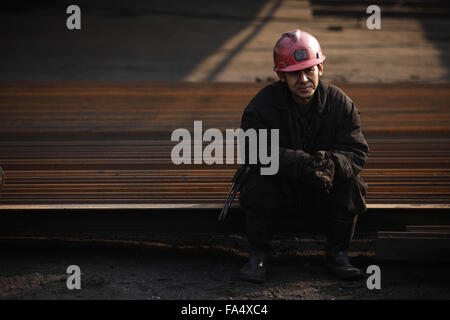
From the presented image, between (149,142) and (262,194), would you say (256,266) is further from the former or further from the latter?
(149,142)

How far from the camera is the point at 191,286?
332 centimetres

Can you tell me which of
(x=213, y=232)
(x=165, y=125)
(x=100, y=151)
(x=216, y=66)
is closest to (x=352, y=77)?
(x=216, y=66)

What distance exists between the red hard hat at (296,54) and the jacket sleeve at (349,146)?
0.30m

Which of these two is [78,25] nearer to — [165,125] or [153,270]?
[165,125]

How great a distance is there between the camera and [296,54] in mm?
3230

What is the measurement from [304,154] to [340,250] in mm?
516

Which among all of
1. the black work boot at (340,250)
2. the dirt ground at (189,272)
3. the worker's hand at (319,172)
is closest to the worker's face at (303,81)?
the worker's hand at (319,172)

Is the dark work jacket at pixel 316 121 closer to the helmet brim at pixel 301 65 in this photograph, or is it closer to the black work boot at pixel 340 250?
the helmet brim at pixel 301 65

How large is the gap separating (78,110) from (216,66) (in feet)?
7.20

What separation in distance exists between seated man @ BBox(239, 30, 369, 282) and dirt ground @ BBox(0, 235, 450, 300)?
0.13 metres

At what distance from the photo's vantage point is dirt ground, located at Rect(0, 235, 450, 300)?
321 cm

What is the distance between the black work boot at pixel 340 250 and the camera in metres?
3.31

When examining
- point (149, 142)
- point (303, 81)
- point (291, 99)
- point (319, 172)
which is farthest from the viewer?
point (149, 142)

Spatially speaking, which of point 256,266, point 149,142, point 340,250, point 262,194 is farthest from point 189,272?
point 149,142
